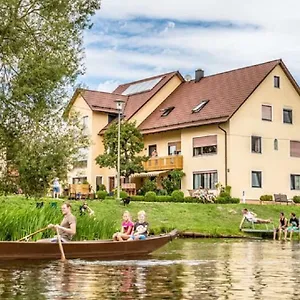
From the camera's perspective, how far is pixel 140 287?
12961 millimetres

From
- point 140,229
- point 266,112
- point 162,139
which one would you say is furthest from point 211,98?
point 140,229

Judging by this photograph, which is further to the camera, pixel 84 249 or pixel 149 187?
pixel 149 187

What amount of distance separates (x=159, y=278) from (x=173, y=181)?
36.4 m

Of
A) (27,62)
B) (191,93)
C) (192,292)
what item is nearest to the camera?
(192,292)

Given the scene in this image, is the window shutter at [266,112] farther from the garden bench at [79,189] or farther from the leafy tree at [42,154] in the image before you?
the leafy tree at [42,154]

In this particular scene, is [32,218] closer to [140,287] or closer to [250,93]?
[140,287]

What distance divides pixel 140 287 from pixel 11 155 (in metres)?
13.3

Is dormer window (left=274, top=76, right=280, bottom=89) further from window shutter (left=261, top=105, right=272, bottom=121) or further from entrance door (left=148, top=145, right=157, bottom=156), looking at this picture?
entrance door (left=148, top=145, right=157, bottom=156)

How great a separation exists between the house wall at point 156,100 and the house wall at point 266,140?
391 inches

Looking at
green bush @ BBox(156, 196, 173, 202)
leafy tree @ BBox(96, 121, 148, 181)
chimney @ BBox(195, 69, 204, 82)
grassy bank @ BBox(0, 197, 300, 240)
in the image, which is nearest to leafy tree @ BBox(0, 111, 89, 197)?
grassy bank @ BBox(0, 197, 300, 240)

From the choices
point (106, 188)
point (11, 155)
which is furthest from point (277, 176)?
point (11, 155)

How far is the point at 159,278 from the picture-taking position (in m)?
14.5

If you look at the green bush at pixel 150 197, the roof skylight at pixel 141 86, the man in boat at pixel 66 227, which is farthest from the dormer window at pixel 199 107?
the man in boat at pixel 66 227

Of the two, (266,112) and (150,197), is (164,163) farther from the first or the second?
(150,197)
